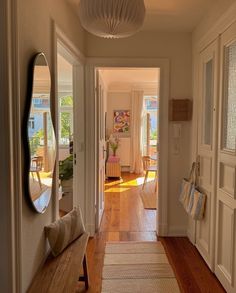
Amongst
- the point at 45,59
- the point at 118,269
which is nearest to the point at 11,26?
the point at 45,59

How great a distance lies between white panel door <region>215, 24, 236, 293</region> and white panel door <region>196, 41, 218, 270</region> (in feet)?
0.44

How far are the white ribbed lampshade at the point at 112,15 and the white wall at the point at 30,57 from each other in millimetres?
304

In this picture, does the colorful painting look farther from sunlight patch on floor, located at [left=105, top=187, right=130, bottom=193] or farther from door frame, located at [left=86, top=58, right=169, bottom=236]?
door frame, located at [left=86, top=58, right=169, bottom=236]

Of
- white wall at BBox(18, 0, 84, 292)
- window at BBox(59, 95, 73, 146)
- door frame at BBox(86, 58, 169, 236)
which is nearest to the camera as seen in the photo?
white wall at BBox(18, 0, 84, 292)

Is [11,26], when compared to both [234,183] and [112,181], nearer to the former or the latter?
[234,183]

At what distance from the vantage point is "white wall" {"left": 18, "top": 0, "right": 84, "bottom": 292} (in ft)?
5.03

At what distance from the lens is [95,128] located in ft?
11.1

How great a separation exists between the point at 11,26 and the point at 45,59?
0.51 metres

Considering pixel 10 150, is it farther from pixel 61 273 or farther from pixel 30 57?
pixel 61 273

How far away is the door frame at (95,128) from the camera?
3262mm

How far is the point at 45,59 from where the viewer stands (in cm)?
187

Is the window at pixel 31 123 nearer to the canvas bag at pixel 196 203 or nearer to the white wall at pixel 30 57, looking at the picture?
the white wall at pixel 30 57

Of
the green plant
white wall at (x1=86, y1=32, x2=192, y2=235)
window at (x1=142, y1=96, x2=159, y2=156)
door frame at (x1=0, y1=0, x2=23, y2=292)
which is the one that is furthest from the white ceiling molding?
door frame at (x1=0, y1=0, x2=23, y2=292)

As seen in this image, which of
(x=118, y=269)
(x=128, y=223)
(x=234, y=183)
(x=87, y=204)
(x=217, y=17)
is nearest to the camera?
(x=234, y=183)
